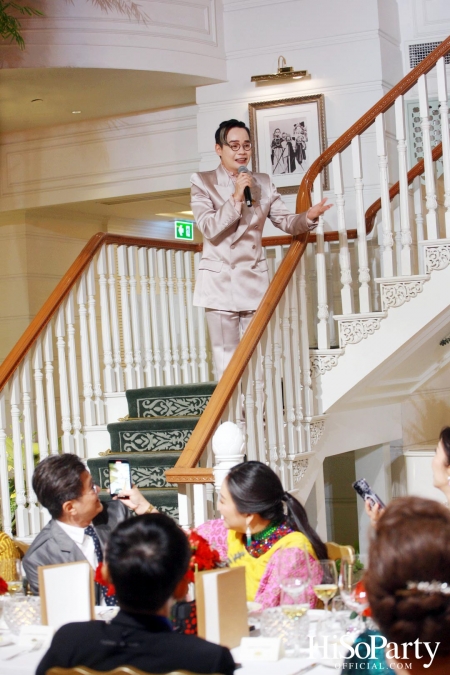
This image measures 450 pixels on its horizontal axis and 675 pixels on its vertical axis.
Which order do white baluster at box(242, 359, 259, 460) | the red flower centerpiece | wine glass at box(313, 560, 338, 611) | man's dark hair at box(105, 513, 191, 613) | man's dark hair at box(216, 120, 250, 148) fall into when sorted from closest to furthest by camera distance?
man's dark hair at box(105, 513, 191, 613), wine glass at box(313, 560, 338, 611), the red flower centerpiece, white baluster at box(242, 359, 259, 460), man's dark hair at box(216, 120, 250, 148)

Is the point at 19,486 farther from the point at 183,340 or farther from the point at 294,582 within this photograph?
the point at 294,582

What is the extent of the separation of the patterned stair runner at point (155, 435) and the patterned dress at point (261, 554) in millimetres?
1594

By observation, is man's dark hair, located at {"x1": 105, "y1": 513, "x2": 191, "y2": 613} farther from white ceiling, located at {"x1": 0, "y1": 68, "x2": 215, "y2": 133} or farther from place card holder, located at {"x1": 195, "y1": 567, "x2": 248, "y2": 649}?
white ceiling, located at {"x1": 0, "y1": 68, "x2": 215, "y2": 133}

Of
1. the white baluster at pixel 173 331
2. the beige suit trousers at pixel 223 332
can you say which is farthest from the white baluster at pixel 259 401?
the white baluster at pixel 173 331

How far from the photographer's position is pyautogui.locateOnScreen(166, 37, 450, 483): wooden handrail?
11.9 feet

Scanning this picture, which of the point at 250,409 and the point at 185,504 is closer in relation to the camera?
the point at 185,504

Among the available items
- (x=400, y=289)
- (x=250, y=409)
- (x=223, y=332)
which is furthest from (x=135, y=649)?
(x=400, y=289)

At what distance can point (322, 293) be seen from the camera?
4.75m

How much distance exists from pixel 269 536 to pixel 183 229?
15.7 ft

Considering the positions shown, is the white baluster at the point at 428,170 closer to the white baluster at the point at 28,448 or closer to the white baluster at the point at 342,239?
the white baluster at the point at 342,239

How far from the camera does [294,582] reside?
6.92 feet

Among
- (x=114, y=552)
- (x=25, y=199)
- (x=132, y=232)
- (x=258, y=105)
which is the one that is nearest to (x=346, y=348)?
(x=258, y=105)

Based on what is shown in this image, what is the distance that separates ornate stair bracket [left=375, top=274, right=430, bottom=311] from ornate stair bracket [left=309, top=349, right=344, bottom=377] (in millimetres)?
357

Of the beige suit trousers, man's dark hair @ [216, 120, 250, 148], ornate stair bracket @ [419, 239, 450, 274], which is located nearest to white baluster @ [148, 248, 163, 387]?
the beige suit trousers
